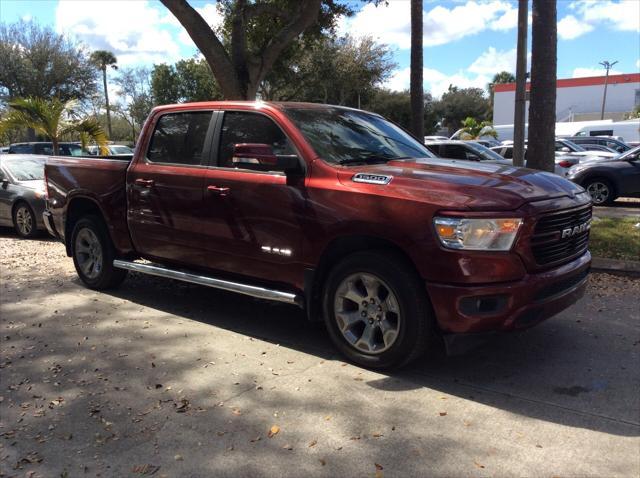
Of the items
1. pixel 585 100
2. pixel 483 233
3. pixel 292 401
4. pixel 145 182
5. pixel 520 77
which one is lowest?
pixel 292 401

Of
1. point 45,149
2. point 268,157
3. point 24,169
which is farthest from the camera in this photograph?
point 45,149

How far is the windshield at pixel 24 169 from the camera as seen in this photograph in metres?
10.9

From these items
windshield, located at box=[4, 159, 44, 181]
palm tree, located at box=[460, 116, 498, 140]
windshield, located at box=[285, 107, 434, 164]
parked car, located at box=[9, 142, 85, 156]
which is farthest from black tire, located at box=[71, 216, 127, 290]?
palm tree, located at box=[460, 116, 498, 140]

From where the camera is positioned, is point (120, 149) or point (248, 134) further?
point (120, 149)

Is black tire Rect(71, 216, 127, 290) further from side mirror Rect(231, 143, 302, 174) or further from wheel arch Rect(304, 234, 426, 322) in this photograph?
wheel arch Rect(304, 234, 426, 322)

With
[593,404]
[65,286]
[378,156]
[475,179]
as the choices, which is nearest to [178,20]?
[65,286]

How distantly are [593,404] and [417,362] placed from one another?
1.24 meters

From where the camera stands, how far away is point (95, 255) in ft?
21.2

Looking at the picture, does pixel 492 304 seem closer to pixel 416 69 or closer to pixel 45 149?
pixel 416 69

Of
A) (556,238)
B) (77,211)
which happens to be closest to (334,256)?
(556,238)

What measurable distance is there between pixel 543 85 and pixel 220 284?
5436 millimetres

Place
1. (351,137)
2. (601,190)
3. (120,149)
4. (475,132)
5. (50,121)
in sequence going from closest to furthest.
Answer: (351,137) → (601,190) → (50,121) → (120,149) → (475,132)

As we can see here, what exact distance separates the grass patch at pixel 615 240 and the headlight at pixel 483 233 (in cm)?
411

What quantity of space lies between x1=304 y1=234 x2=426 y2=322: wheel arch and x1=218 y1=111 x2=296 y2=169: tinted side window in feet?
2.87
